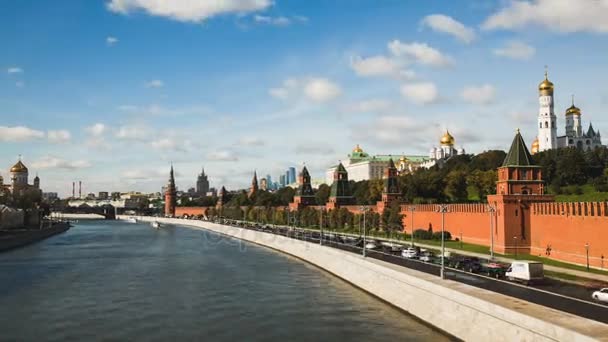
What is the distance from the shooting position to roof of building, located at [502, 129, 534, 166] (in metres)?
45.6

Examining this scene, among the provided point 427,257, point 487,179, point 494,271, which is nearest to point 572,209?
point 427,257

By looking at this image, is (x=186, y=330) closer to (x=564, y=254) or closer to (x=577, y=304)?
(x=577, y=304)

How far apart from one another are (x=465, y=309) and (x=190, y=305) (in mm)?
14600

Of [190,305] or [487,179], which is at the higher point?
[487,179]

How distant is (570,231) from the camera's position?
3797 cm

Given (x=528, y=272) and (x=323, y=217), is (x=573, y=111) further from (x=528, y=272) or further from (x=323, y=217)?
(x=528, y=272)

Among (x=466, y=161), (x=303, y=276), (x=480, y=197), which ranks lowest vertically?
(x=303, y=276)

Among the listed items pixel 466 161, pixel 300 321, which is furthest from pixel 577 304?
pixel 466 161

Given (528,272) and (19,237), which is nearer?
(528,272)

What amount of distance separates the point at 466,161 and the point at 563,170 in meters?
35.9

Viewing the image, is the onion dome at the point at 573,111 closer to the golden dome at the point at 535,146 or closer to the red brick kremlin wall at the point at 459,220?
the golden dome at the point at 535,146

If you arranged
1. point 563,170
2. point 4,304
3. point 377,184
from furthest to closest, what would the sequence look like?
point 377,184
point 563,170
point 4,304

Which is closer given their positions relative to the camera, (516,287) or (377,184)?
(516,287)

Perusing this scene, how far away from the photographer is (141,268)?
47.7 metres
